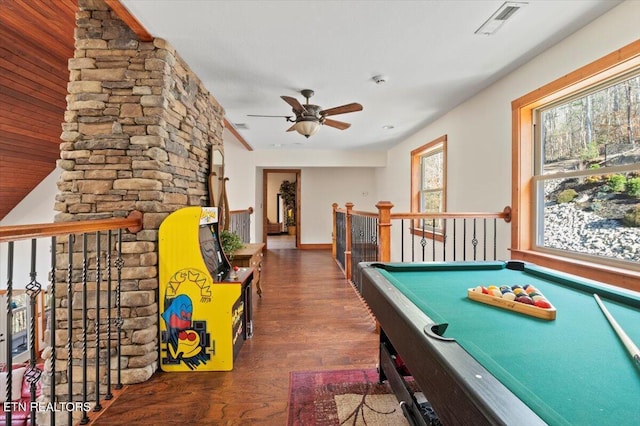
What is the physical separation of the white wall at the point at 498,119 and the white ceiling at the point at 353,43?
0.33ft

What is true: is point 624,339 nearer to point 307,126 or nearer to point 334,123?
point 307,126

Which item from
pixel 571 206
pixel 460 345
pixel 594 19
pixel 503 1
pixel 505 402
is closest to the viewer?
pixel 505 402

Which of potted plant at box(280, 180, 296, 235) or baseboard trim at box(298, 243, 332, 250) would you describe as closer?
baseboard trim at box(298, 243, 332, 250)

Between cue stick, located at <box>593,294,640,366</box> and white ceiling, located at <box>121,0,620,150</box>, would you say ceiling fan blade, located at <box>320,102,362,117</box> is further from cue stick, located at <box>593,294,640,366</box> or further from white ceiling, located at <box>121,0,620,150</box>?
cue stick, located at <box>593,294,640,366</box>

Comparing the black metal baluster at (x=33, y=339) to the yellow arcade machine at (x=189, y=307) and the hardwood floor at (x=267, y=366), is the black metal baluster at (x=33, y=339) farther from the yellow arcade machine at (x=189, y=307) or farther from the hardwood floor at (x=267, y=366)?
the yellow arcade machine at (x=189, y=307)

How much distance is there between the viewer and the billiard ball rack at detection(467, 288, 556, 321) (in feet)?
3.65

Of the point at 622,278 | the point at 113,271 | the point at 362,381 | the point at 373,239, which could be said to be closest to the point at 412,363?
the point at 362,381

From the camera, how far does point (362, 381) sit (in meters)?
1.97

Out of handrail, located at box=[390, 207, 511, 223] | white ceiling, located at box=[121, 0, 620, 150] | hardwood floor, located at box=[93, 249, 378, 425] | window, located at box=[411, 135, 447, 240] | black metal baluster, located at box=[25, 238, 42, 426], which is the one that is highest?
white ceiling, located at box=[121, 0, 620, 150]

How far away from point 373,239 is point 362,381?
2394mm

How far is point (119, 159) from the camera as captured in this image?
2.14 m

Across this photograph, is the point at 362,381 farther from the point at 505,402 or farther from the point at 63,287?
the point at 63,287

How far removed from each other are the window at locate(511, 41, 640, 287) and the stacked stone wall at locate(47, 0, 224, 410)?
10.3 feet

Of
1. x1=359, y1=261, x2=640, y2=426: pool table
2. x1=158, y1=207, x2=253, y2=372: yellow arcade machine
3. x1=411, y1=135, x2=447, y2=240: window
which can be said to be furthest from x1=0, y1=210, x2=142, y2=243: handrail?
x1=411, y1=135, x2=447, y2=240: window
